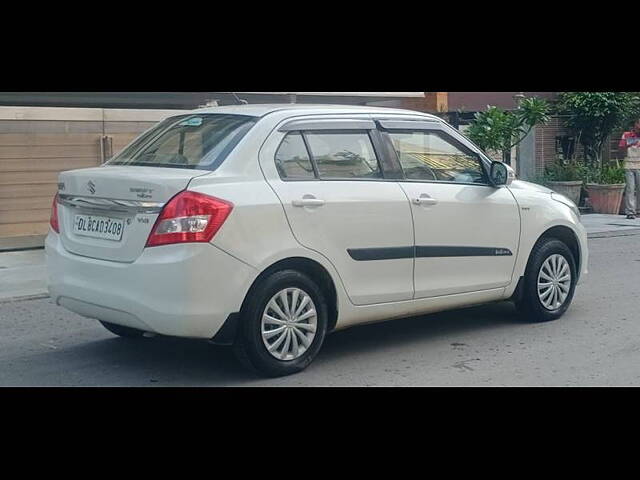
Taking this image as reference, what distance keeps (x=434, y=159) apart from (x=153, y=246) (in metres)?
2.48

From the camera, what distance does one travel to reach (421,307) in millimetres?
6996

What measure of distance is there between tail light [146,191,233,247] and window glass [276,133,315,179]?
2.35 feet

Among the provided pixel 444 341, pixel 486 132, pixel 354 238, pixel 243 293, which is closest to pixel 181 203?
pixel 243 293

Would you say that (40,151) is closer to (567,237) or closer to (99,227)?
(99,227)

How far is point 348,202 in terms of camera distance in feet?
21.3

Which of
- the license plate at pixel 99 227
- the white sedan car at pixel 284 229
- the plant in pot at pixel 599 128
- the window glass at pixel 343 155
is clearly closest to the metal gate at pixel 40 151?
the white sedan car at pixel 284 229

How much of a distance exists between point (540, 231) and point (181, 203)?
3.27 metres

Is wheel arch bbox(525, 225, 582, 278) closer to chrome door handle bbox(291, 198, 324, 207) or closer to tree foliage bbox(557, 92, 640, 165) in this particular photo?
chrome door handle bbox(291, 198, 324, 207)

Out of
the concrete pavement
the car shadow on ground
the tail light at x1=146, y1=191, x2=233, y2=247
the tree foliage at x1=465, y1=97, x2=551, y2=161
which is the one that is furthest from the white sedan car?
the tree foliage at x1=465, y1=97, x2=551, y2=161

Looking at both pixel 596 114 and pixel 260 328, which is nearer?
pixel 260 328

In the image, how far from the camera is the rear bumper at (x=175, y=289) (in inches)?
225

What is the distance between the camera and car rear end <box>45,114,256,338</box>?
18.8 feet

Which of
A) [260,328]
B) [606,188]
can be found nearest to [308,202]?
[260,328]

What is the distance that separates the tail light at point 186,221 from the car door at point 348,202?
582mm
